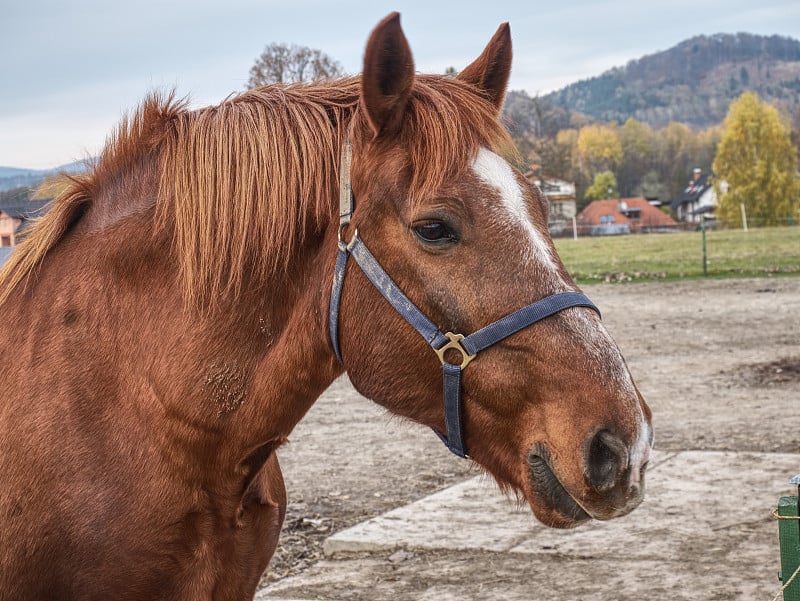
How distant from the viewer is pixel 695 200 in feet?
295

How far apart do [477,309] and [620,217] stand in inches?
2836

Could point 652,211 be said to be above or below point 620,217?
above

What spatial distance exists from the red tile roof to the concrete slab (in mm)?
56043

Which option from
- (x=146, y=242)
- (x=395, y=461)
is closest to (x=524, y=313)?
(x=146, y=242)

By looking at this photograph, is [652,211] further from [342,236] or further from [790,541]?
[342,236]

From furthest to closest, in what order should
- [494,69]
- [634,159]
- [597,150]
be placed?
[597,150]
[634,159]
[494,69]

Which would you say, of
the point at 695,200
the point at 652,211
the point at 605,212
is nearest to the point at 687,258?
the point at 605,212

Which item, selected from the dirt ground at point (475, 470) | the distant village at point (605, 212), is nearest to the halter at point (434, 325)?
the dirt ground at point (475, 470)

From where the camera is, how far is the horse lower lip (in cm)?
186

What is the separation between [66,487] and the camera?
2.10 meters

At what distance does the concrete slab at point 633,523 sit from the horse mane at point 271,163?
116 inches

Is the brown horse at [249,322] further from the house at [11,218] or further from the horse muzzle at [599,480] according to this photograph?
the house at [11,218]

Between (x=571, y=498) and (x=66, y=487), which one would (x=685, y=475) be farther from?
(x=66, y=487)

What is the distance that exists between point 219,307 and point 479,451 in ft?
2.37
